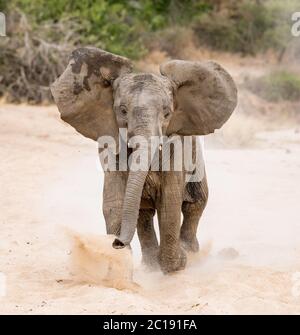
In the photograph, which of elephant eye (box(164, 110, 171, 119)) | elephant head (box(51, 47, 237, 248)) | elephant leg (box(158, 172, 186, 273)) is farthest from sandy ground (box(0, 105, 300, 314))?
elephant eye (box(164, 110, 171, 119))

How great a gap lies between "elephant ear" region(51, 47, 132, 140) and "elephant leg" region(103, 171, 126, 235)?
11.9 inches

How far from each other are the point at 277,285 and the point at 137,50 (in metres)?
16.1

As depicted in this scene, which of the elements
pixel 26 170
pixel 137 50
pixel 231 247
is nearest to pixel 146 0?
pixel 137 50

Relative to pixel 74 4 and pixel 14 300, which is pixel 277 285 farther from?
pixel 74 4

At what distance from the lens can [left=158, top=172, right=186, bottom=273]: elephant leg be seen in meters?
6.44

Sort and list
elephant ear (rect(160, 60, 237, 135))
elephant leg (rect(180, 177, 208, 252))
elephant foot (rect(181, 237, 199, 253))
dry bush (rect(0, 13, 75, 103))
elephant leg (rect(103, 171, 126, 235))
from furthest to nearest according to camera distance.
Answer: dry bush (rect(0, 13, 75, 103)) < elephant foot (rect(181, 237, 199, 253)) < elephant leg (rect(180, 177, 208, 252)) < elephant ear (rect(160, 60, 237, 135)) < elephant leg (rect(103, 171, 126, 235))

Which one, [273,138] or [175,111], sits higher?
[175,111]

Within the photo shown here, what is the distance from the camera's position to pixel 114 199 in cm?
625

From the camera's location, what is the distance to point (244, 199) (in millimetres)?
10672

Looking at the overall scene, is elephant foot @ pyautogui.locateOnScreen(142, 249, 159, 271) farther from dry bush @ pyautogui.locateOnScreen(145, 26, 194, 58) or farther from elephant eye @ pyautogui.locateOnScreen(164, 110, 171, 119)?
dry bush @ pyautogui.locateOnScreen(145, 26, 194, 58)

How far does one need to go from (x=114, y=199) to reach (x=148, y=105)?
0.79 m

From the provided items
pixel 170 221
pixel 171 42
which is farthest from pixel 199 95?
pixel 171 42

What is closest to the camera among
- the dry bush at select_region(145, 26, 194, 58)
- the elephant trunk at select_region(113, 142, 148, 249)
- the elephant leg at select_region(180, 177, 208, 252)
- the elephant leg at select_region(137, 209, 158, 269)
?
the elephant trunk at select_region(113, 142, 148, 249)

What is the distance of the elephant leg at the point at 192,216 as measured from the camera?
732 cm
